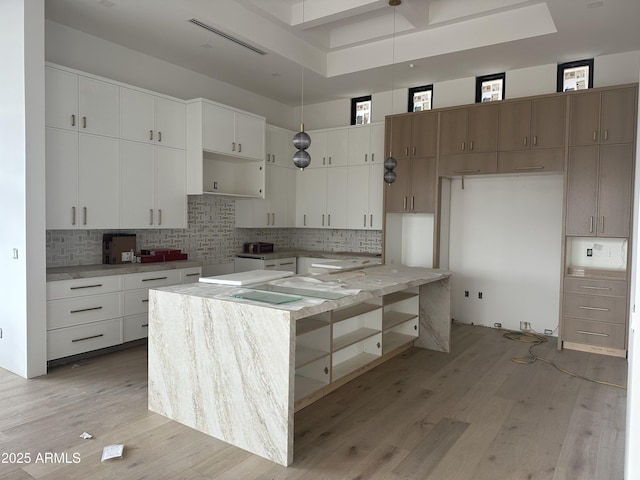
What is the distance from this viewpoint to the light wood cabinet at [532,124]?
5.05m

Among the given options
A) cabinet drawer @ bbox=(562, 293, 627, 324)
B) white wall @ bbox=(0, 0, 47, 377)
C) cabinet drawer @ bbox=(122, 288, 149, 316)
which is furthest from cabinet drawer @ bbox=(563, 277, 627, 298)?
white wall @ bbox=(0, 0, 47, 377)

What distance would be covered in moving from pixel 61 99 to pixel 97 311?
203 cm

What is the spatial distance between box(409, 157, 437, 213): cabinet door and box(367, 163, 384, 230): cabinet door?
57 cm

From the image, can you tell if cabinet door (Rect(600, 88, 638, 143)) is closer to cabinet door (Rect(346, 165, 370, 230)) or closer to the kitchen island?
the kitchen island

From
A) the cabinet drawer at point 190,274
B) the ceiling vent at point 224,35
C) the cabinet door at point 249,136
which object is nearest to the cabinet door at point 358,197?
the cabinet door at point 249,136

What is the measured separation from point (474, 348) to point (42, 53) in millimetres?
5109

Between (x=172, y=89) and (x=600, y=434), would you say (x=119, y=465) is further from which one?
(x=172, y=89)

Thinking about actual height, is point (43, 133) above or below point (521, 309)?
above

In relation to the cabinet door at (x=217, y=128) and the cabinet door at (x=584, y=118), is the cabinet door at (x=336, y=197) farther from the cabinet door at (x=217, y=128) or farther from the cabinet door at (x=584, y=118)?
the cabinet door at (x=584, y=118)

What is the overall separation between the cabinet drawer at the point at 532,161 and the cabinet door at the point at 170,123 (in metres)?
3.84

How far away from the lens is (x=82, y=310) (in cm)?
427

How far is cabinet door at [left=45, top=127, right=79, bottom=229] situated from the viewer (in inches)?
162

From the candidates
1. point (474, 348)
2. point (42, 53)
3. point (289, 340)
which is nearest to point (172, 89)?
point (42, 53)

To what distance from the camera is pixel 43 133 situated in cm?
388
